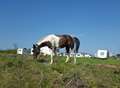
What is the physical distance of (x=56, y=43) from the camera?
82.5 feet

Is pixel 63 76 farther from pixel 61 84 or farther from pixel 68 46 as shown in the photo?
pixel 68 46

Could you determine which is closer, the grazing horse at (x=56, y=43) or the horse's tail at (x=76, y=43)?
the grazing horse at (x=56, y=43)

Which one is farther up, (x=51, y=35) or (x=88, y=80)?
(x=51, y=35)

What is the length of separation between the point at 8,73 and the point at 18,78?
132cm

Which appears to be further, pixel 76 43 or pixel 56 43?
pixel 76 43

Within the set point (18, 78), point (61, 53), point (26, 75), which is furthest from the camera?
point (61, 53)

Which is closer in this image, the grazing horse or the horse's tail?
the grazing horse

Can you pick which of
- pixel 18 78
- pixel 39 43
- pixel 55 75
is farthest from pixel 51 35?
pixel 18 78

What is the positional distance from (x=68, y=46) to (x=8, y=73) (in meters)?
13.7

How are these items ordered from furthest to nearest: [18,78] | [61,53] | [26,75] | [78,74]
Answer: [61,53] → [78,74] → [26,75] → [18,78]

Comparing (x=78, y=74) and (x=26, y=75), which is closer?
(x=26, y=75)

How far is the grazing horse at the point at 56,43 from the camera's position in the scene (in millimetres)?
25141

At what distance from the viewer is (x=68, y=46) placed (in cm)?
2594

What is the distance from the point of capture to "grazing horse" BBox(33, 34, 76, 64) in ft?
82.5
